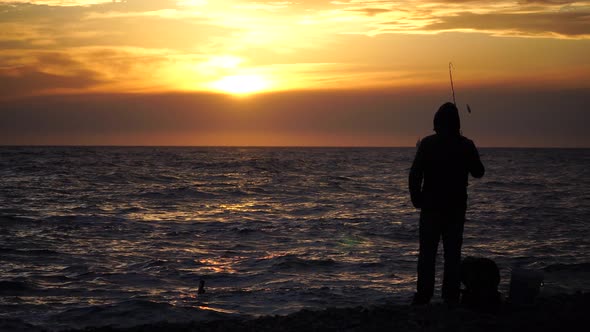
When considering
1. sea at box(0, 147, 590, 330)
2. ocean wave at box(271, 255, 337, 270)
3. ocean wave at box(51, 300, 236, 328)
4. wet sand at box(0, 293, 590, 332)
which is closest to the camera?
wet sand at box(0, 293, 590, 332)

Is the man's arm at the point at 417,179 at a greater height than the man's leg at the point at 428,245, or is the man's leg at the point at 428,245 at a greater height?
the man's arm at the point at 417,179

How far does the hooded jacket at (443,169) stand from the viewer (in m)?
7.33

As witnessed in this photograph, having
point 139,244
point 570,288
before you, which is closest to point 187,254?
point 139,244

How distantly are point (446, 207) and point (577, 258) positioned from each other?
807 cm

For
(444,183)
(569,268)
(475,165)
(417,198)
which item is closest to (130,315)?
(417,198)

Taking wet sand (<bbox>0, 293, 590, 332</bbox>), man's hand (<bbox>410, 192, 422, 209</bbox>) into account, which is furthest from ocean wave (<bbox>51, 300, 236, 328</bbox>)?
man's hand (<bbox>410, 192, 422, 209</bbox>)

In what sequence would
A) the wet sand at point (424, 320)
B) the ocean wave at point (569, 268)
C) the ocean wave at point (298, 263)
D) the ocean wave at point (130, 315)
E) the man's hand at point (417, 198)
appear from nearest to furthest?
the wet sand at point (424, 320) < the man's hand at point (417, 198) < the ocean wave at point (130, 315) < the ocean wave at point (569, 268) < the ocean wave at point (298, 263)

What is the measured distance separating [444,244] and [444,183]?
69 cm

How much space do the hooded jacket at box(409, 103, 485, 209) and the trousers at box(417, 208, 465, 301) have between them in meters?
0.11

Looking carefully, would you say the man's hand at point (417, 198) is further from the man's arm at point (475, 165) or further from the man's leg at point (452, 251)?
the man's arm at point (475, 165)

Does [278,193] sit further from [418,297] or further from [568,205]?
[418,297]

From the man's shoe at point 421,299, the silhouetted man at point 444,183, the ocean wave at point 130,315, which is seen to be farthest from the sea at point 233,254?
the silhouetted man at point 444,183

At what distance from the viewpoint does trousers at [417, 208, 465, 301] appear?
740cm

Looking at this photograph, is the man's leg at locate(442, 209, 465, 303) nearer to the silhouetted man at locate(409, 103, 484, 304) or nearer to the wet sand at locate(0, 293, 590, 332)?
the silhouetted man at locate(409, 103, 484, 304)
